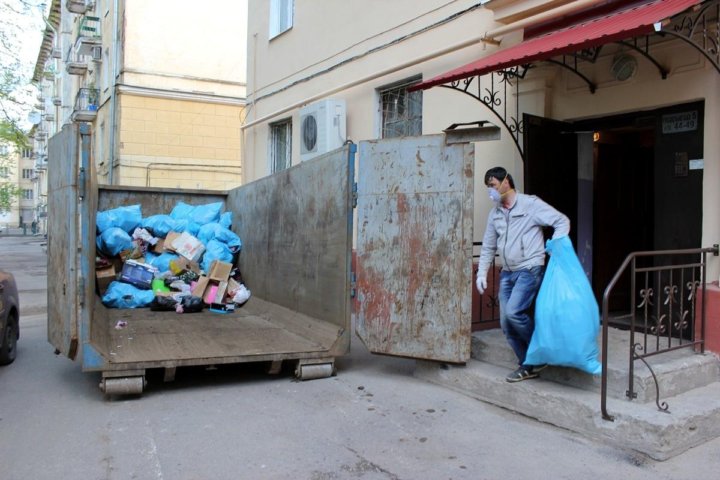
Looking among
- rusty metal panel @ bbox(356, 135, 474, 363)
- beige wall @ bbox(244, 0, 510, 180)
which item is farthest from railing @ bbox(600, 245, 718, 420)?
beige wall @ bbox(244, 0, 510, 180)

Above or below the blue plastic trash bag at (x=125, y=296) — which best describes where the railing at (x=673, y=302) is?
above

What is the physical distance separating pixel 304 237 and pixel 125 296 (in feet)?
9.10

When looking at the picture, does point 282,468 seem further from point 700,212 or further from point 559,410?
point 700,212

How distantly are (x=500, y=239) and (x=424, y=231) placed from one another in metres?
0.74

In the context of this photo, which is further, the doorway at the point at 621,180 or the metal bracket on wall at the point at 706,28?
the doorway at the point at 621,180

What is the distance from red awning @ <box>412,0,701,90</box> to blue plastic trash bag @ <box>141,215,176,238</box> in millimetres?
5134

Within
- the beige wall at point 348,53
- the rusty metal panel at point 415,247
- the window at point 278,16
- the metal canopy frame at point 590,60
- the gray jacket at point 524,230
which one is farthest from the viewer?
the window at point 278,16

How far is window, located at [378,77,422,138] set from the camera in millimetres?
8180

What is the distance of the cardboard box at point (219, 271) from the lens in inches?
326

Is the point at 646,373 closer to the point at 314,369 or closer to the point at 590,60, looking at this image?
the point at 314,369

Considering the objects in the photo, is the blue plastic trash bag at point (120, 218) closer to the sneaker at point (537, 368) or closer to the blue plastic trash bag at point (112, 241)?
the blue plastic trash bag at point (112, 241)

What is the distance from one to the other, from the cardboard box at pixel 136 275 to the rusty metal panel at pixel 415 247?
12.7 feet

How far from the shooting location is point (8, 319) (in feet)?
21.0

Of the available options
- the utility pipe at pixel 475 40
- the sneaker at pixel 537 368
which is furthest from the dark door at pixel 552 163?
the sneaker at pixel 537 368
